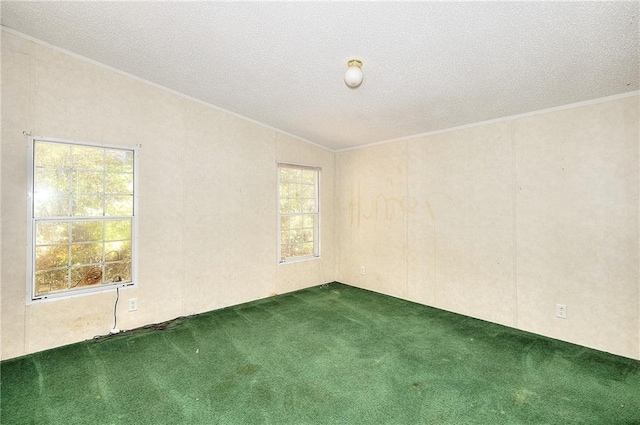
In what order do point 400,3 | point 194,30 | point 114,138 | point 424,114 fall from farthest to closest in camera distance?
point 424,114 < point 114,138 < point 194,30 < point 400,3

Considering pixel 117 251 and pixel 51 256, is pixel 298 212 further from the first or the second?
pixel 51 256

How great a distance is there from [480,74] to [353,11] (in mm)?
1251

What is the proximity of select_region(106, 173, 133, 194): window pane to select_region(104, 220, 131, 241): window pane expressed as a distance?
1.08 feet

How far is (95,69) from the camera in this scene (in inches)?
115

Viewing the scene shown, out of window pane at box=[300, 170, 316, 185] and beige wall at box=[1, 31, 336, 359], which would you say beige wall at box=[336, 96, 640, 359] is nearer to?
window pane at box=[300, 170, 316, 185]

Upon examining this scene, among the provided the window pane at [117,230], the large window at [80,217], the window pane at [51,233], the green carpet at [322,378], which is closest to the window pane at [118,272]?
the large window at [80,217]

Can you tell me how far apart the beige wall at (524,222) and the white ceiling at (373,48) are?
34 cm

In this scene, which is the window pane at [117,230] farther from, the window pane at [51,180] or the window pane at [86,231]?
the window pane at [51,180]

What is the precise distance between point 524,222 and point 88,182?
450 centimetres

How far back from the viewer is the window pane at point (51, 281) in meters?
2.69

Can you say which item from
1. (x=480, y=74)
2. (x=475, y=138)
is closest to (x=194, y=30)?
(x=480, y=74)

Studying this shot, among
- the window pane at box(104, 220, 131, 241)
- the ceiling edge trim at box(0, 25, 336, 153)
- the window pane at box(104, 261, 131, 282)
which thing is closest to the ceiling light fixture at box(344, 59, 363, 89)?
the ceiling edge trim at box(0, 25, 336, 153)

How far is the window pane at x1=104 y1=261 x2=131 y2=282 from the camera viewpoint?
3045 mm

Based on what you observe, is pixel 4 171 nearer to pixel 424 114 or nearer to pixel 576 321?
pixel 424 114
